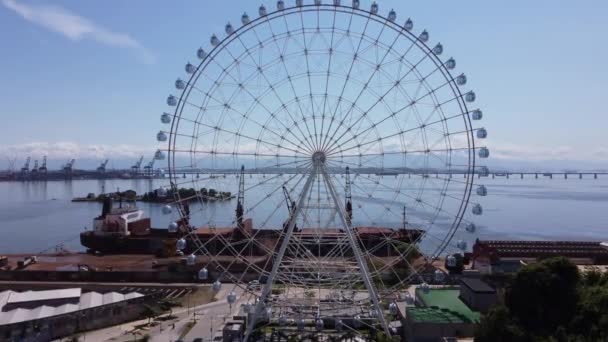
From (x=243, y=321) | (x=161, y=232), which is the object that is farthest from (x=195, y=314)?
(x=161, y=232)

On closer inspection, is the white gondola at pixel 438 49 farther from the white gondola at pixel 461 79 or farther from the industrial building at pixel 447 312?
the industrial building at pixel 447 312

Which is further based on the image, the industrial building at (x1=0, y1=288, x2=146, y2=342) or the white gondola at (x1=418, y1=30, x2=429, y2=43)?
the industrial building at (x1=0, y1=288, x2=146, y2=342)

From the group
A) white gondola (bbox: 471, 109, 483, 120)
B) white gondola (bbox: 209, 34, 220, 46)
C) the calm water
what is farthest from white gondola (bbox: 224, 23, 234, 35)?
the calm water

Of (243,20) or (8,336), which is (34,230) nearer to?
(8,336)

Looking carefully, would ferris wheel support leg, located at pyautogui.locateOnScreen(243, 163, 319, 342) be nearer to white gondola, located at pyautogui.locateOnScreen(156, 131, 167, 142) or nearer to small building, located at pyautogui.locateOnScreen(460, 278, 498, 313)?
white gondola, located at pyautogui.locateOnScreen(156, 131, 167, 142)

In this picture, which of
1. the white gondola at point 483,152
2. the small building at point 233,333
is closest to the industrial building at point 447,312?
the white gondola at point 483,152

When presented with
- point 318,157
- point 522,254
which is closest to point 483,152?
point 318,157

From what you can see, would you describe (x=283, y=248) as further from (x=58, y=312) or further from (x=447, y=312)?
(x=58, y=312)
